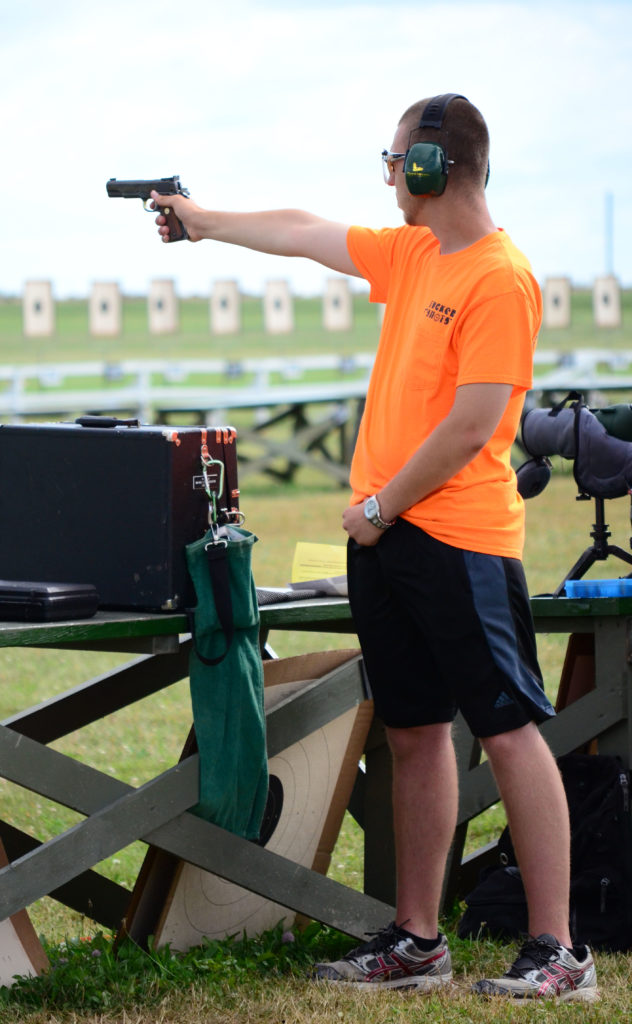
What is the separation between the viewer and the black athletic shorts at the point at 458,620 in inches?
97.3

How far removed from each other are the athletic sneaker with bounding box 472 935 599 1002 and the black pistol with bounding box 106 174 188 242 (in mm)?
1552

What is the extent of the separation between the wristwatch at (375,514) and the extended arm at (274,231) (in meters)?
0.50

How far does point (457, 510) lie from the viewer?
249cm

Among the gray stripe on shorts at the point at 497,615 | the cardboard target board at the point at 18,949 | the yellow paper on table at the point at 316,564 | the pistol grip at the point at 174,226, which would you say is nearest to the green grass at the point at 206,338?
the yellow paper on table at the point at 316,564

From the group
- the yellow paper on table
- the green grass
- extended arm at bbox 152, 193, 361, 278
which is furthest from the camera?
the green grass

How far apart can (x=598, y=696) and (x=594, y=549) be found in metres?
0.33

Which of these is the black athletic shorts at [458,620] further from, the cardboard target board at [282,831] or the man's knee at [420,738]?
the cardboard target board at [282,831]

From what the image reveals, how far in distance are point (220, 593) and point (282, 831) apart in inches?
27.9

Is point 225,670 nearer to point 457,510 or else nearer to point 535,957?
point 457,510

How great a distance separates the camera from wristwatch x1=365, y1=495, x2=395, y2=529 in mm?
2508

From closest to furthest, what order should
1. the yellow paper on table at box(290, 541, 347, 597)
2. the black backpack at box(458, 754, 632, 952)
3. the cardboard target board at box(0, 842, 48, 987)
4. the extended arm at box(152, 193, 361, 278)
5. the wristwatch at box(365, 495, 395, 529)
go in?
the wristwatch at box(365, 495, 395, 529) < the cardboard target board at box(0, 842, 48, 987) < the extended arm at box(152, 193, 361, 278) < the black backpack at box(458, 754, 632, 952) < the yellow paper on table at box(290, 541, 347, 597)

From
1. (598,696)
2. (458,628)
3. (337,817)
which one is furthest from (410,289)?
(337,817)

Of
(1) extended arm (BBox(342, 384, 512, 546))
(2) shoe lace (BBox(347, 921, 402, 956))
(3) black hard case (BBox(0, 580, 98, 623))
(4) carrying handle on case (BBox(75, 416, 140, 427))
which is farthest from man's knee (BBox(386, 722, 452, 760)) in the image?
(4) carrying handle on case (BBox(75, 416, 140, 427))

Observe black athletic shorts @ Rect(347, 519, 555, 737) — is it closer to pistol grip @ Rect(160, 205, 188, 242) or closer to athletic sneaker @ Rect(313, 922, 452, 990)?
athletic sneaker @ Rect(313, 922, 452, 990)
